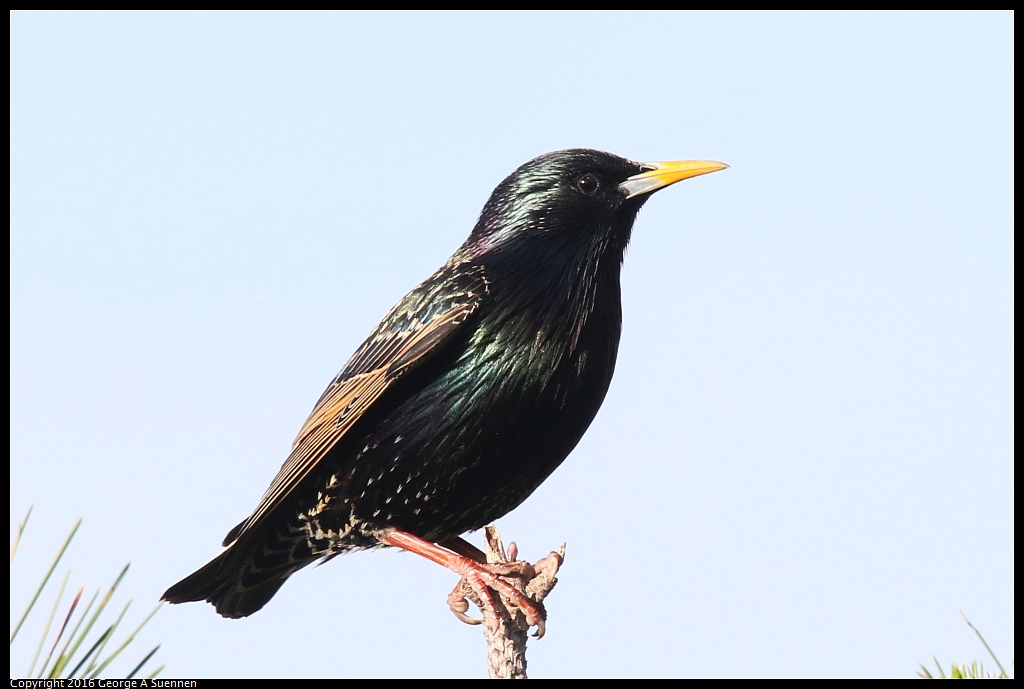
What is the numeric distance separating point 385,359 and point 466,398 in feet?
1.53


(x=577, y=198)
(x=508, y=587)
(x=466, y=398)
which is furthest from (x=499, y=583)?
(x=577, y=198)

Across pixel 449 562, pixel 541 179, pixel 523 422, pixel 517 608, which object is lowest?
pixel 517 608

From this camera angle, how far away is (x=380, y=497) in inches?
166

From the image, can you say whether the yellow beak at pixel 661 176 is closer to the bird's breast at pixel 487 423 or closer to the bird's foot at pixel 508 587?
the bird's breast at pixel 487 423

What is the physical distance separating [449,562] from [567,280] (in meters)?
1.15

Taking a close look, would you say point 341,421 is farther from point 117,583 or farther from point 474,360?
point 117,583

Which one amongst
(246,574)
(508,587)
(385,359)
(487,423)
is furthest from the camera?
(246,574)

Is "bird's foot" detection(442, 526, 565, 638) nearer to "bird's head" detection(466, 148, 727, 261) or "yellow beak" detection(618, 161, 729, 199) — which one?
"bird's head" detection(466, 148, 727, 261)

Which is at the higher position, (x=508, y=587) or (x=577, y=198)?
(x=577, y=198)

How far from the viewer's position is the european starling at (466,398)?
13.3 ft

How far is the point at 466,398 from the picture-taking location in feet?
13.3

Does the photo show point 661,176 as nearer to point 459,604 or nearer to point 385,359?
point 385,359

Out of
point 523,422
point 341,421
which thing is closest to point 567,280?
point 523,422

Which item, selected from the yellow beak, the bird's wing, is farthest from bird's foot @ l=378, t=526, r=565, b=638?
the yellow beak
